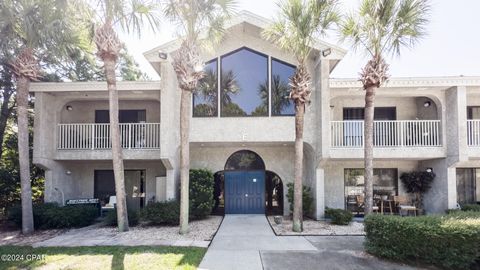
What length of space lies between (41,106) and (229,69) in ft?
27.8

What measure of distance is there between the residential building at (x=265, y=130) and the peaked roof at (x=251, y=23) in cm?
4

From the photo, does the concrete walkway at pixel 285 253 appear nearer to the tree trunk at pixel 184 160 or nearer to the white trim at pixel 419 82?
the tree trunk at pixel 184 160

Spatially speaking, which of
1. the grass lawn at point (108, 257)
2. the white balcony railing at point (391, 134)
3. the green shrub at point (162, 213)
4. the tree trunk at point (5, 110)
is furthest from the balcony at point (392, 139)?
the tree trunk at point (5, 110)

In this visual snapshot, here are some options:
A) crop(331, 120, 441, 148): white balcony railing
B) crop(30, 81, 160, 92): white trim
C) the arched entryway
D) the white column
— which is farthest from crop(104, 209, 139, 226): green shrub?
crop(331, 120, 441, 148): white balcony railing

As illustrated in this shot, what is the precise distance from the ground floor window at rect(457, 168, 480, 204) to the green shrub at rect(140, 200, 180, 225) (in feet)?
44.5

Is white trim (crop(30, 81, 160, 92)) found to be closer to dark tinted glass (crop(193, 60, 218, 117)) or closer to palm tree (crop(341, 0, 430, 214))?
dark tinted glass (crop(193, 60, 218, 117))

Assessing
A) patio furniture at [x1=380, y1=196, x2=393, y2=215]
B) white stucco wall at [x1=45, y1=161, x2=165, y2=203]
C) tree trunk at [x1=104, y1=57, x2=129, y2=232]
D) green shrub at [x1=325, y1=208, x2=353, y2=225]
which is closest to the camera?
tree trunk at [x1=104, y1=57, x2=129, y2=232]

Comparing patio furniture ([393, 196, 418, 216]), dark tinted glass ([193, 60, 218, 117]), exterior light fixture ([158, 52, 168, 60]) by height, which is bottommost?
patio furniture ([393, 196, 418, 216])

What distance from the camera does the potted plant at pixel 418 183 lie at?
47.3ft

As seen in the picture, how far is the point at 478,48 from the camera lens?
16953 mm

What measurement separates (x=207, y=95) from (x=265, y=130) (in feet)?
10.2

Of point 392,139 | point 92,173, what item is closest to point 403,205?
point 392,139

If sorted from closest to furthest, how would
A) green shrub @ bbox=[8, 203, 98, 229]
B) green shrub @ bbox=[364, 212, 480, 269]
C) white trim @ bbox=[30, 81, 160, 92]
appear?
green shrub @ bbox=[364, 212, 480, 269]
green shrub @ bbox=[8, 203, 98, 229]
white trim @ bbox=[30, 81, 160, 92]

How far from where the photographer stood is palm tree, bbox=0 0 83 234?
10.9m
